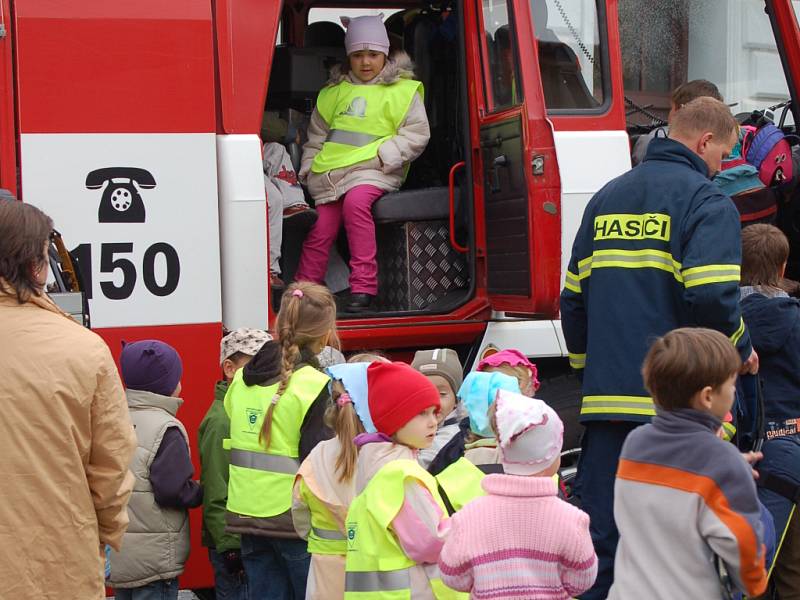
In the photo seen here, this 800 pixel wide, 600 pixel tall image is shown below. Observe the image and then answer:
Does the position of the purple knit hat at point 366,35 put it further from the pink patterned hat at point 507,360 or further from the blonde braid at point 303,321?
the pink patterned hat at point 507,360

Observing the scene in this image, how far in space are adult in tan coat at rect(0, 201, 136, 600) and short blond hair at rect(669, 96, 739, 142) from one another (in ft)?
6.88

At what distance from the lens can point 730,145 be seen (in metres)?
4.14

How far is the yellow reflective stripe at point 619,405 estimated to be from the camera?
3906 millimetres

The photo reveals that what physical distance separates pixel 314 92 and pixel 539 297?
1.75m

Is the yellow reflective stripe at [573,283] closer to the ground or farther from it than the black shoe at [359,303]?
farther from it

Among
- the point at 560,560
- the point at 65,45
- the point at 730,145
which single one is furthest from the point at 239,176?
the point at 560,560

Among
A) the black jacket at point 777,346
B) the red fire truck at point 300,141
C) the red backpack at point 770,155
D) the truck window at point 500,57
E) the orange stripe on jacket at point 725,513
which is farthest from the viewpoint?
the red backpack at point 770,155

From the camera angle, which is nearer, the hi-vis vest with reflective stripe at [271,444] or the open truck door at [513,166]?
the hi-vis vest with reflective stripe at [271,444]

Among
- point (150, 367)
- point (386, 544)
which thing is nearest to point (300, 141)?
point (150, 367)

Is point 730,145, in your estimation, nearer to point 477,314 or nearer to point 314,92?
point 477,314

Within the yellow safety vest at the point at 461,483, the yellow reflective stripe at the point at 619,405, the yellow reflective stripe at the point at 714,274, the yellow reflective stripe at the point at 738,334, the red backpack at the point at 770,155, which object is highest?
the red backpack at the point at 770,155

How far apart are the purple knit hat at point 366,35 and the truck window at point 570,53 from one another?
2.85 ft

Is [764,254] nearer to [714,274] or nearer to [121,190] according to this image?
[714,274]

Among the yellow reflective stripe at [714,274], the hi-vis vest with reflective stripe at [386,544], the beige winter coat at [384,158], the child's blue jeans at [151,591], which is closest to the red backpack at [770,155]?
the beige winter coat at [384,158]
